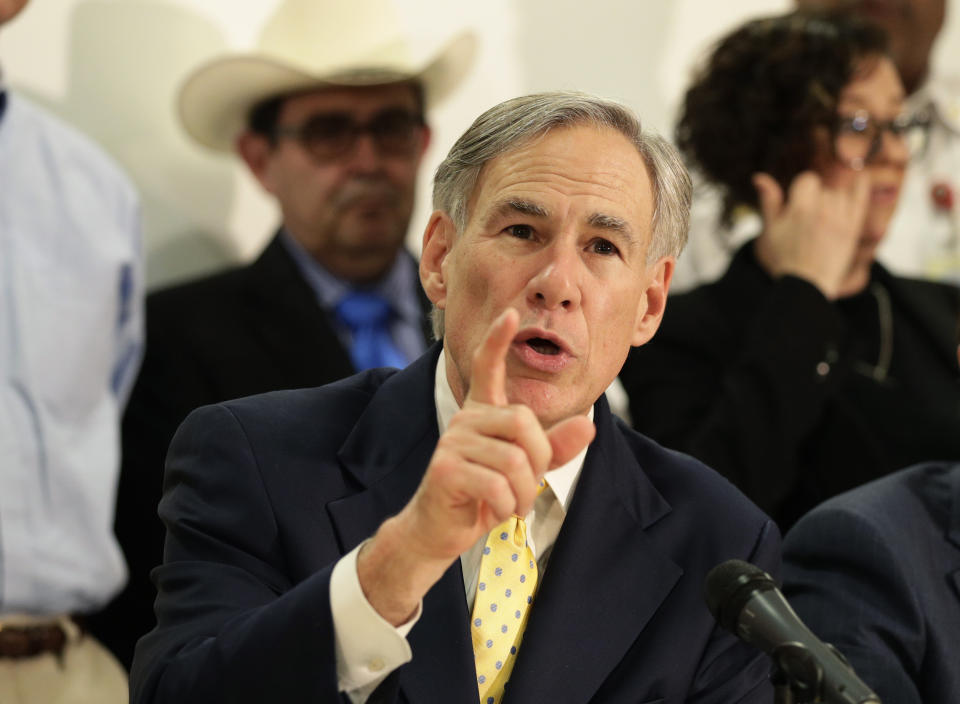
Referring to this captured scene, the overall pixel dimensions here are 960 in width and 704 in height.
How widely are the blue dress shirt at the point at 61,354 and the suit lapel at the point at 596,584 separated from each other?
1.21m

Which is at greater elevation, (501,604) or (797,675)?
(797,675)

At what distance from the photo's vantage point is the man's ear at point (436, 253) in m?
1.94

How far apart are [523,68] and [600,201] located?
7.87 feet

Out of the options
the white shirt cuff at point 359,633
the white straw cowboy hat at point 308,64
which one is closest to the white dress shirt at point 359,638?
the white shirt cuff at point 359,633

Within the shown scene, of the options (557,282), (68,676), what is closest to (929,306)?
(557,282)

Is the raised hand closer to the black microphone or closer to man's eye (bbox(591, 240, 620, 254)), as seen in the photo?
the black microphone

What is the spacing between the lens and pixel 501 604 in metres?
1.81

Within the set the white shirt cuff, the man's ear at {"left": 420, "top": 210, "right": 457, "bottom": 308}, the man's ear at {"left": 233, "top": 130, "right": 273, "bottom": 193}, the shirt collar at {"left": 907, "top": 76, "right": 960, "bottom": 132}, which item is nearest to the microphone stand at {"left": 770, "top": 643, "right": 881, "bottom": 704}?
the white shirt cuff

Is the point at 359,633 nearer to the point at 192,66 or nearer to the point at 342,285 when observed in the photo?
the point at 342,285

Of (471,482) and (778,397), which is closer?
(471,482)

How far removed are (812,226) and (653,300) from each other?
123 centimetres

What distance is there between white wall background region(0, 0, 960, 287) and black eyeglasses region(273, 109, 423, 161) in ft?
1.12

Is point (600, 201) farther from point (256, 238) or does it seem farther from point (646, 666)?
point (256, 238)

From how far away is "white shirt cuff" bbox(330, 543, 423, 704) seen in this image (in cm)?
149
